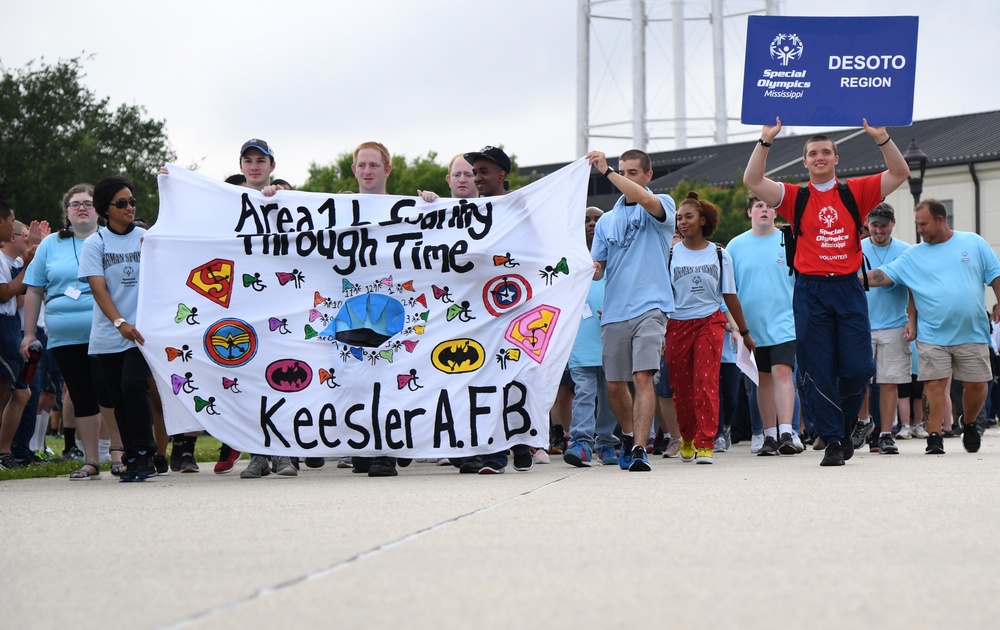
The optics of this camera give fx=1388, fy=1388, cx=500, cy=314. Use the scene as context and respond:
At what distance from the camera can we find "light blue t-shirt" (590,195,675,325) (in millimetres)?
9500

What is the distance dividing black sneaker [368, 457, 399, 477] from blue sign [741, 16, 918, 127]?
3303mm

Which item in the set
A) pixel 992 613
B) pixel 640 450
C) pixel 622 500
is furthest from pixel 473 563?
pixel 640 450

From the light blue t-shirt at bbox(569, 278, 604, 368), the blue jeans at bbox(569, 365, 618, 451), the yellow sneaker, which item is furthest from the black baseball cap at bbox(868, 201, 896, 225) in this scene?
the blue jeans at bbox(569, 365, 618, 451)

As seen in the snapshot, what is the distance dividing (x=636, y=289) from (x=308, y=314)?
2.27m

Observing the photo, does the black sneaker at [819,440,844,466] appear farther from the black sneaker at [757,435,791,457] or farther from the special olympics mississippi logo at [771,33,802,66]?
the special olympics mississippi logo at [771,33,802,66]

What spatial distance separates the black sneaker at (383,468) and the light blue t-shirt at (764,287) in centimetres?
382

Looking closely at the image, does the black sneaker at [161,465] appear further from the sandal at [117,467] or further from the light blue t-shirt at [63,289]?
the light blue t-shirt at [63,289]

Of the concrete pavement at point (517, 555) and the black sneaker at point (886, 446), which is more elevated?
the concrete pavement at point (517, 555)

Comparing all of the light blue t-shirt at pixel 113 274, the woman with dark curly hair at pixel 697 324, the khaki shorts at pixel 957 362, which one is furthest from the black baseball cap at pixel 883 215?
the light blue t-shirt at pixel 113 274

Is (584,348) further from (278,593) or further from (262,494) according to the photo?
(278,593)

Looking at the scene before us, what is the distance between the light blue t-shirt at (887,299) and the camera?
12242 mm

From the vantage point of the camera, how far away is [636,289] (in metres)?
9.52

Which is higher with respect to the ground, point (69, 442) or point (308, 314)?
point (308, 314)

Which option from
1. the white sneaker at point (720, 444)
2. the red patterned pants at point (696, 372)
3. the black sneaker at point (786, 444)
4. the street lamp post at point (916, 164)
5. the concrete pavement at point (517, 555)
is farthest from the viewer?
the street lamp post at point (916, 164)
